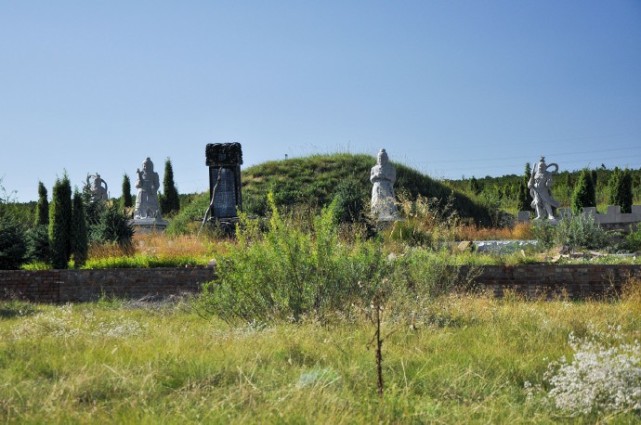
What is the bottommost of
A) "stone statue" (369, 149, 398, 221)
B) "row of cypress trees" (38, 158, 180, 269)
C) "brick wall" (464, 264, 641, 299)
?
"brick wall" (464, 264, 641, 299)

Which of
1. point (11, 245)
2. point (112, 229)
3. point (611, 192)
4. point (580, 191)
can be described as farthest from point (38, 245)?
point (611, 192)

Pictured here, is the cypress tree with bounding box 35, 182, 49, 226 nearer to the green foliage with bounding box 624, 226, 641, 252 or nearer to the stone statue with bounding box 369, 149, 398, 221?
the stone statue with bounding box 369, 149, 398, 221

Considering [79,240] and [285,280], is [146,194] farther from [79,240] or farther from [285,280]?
[285,280]

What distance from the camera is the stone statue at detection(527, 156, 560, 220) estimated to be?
944 inches

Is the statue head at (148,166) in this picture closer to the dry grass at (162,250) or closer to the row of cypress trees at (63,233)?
the dry grass at (162,250)

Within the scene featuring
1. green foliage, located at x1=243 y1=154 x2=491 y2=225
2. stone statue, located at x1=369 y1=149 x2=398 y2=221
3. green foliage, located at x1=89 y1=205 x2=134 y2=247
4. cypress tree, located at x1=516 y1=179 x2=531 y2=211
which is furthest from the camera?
cypress tree, located at x1=516 y1=179 x2=531 y2=211

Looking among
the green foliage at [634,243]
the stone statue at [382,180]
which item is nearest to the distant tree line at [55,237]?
the stone statue at [382,180]

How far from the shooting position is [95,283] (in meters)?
12.7

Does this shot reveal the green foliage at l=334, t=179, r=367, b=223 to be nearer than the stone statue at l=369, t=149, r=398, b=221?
Yes

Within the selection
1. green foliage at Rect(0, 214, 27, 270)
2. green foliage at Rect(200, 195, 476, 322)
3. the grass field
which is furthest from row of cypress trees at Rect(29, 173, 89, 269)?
green foliage at Rect(200, 195, 476, 322)

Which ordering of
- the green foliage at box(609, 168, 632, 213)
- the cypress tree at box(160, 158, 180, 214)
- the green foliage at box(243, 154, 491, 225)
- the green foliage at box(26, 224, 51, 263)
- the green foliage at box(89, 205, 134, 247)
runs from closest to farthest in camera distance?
the green foliage at box(26, 224, 51, 263)
the green foliage at box(89, 205, 134, 247)
the green foliage at box(243, 154, 491, 225)
the green foliage at box(609, 168, 632, 213)
the cypress tree at box(160, 158, 180, 214)

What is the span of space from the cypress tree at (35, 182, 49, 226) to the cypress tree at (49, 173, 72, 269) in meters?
17.4

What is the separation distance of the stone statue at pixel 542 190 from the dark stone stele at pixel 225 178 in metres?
10.7

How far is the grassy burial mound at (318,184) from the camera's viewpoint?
25.7 meters
